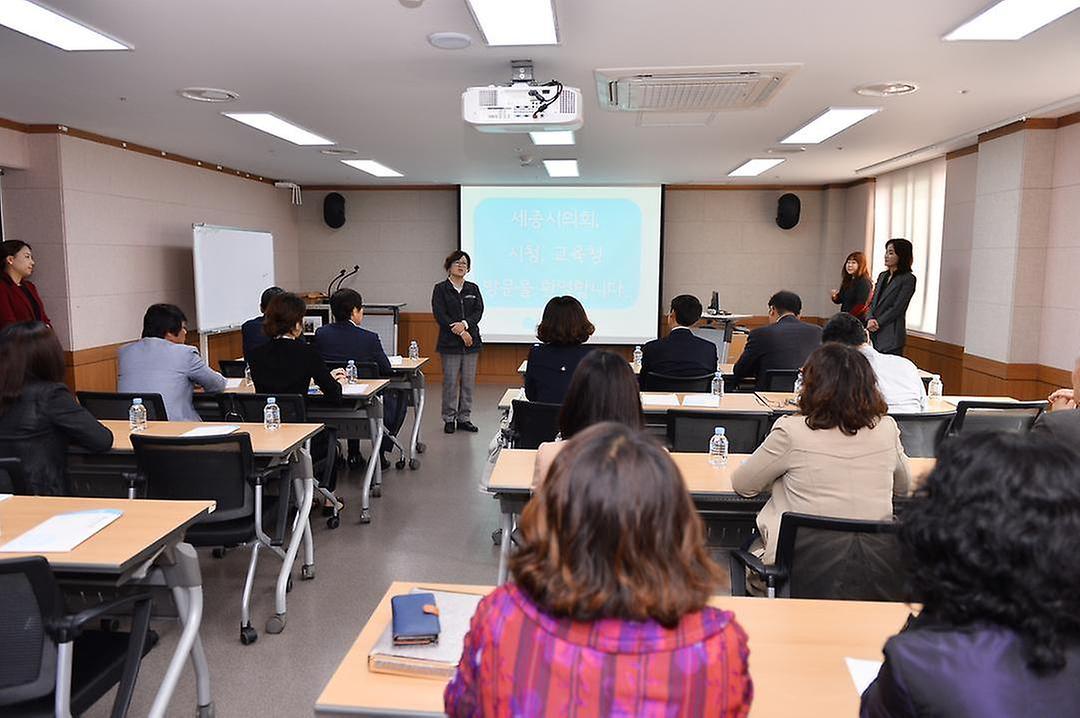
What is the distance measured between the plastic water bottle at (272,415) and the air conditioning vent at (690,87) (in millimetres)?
2591

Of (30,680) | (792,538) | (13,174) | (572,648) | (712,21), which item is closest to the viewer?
(572,648)

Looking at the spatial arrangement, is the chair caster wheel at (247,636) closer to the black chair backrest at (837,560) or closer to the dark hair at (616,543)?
the black chair backrest at (837,560)

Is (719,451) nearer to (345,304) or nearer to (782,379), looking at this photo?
(782,379)

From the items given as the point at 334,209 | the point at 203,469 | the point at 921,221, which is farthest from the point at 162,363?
the point at 921,221

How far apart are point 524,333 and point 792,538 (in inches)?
330

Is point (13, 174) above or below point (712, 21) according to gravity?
below

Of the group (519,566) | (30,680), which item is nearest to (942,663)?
(519,566)

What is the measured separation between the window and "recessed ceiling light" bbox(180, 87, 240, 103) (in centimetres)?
666

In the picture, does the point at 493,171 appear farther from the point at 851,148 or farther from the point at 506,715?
the point at 506,715

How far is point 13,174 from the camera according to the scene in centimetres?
611

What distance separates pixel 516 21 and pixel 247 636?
3.00 m

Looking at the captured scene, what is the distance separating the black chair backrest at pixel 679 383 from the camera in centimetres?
498

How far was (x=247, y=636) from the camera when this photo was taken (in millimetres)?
3223

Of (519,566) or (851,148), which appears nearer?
(519,566)
